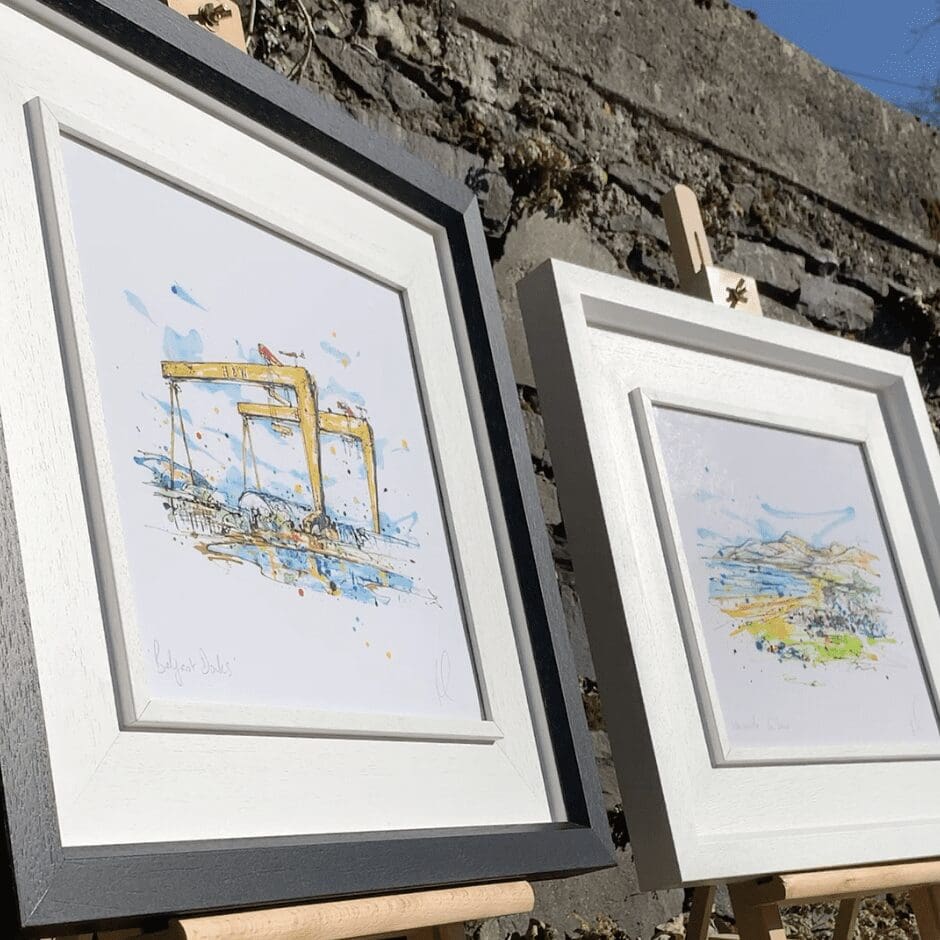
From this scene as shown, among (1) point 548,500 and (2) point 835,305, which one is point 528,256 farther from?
(2) point 835,305

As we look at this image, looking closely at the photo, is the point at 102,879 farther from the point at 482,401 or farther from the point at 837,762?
the point at 837,762

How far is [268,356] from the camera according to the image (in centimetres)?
124

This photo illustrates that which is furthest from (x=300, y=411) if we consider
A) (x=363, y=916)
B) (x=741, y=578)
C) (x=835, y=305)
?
(x=835, y=305)

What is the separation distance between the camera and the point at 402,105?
2.06 metres

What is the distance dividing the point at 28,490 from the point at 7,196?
25cm

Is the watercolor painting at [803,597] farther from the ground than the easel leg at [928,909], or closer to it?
farther from the ground

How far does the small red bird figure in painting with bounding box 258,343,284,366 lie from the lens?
48.6 inches

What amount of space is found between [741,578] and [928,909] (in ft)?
1.70

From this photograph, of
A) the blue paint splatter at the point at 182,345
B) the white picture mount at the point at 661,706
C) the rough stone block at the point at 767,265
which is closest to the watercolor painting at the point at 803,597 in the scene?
the white picture mount at the point at 661,706

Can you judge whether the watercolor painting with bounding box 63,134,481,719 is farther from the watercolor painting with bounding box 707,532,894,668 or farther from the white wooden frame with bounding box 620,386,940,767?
the watercolor painting with bounding box 707,532,894,668

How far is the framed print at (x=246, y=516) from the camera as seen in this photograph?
0.92m

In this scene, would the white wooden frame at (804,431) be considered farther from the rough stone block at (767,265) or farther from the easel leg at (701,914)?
the rough stone block at (767,265)

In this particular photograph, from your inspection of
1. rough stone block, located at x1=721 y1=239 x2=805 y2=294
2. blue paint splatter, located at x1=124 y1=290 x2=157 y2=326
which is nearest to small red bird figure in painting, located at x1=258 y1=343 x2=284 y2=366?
blue paint splatter, located at x1=124 y1=290 x2=157 y2=326
